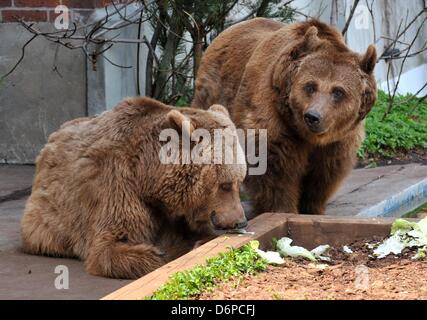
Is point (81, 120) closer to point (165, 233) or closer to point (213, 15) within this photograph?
point (165, 233)

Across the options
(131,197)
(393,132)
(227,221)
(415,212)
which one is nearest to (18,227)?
(131,197)

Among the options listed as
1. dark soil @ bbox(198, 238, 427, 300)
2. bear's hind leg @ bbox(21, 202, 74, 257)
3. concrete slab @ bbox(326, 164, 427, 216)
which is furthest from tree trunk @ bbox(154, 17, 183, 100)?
dark soil @ bbox(198, 238, 427, 300)

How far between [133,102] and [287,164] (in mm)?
1541

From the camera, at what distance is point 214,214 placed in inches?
252

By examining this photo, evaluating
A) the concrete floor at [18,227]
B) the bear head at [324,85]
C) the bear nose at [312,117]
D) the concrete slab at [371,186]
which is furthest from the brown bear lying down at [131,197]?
the concrete slab at [371,186]

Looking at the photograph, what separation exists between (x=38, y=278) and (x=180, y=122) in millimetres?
1351

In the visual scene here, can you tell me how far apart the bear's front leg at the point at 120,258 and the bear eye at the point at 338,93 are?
2.00m

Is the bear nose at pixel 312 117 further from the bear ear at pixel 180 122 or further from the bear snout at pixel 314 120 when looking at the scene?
the bear ear at pixel 180 122

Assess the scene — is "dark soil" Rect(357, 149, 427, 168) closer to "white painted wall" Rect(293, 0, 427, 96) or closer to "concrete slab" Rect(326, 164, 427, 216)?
"concrete slab" Rect(326, 164, 427, 216)

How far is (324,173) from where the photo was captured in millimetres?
8062

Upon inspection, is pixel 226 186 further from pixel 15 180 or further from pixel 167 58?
pixel 167 58

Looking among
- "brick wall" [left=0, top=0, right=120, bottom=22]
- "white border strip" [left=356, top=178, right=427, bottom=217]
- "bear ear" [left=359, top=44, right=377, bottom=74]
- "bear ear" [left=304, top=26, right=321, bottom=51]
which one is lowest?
"white border strip" [left=356, top=178, right=427, bottom=217]

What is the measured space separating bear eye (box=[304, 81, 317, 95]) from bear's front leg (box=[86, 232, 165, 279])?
1927 mm

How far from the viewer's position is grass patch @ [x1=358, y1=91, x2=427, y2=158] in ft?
36.8
